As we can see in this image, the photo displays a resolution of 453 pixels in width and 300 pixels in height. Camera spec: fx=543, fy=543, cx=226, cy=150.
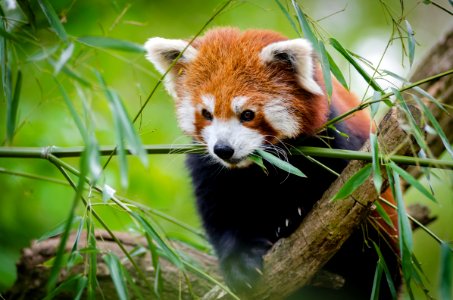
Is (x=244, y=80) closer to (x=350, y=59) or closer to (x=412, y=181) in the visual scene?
(x=350, y=59)

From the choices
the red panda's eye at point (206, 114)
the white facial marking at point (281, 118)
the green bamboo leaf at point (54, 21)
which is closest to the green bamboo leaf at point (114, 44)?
the green bamboo leaf at point (54, 21)

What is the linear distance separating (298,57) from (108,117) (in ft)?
7.49

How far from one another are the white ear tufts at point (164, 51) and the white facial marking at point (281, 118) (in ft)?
1.96

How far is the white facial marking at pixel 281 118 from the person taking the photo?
2959mm

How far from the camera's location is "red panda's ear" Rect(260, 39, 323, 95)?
2921mm

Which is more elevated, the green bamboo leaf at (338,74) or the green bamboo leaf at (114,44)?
the green bamboo leaf at (114,44)

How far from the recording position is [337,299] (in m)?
3.51

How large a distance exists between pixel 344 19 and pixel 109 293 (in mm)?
5884

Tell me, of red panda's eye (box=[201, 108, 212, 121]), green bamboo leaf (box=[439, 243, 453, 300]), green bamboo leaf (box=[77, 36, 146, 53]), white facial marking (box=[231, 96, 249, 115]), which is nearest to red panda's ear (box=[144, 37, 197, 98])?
red panda's eye (box=[201, 108, 212, 121])

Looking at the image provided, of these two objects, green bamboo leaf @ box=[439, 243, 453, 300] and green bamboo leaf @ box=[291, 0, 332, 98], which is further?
green bamboo leaf @ box=[291, 0, 332, 98]

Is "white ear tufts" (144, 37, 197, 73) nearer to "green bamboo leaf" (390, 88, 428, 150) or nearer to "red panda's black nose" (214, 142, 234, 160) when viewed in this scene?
"red panda's black nose" (214, 142, 234, 160)

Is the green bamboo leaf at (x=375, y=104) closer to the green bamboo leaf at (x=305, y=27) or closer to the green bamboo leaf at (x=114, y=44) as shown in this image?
the green bamboo leaf at (x=305, y=27)

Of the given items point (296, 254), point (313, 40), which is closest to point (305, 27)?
point (313, 40)

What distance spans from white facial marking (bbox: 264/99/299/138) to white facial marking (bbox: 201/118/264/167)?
114mm
